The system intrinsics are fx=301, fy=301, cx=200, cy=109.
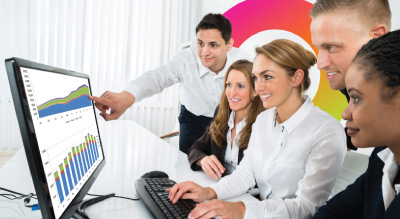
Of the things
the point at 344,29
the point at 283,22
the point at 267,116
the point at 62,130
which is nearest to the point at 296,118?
the point at 267,116

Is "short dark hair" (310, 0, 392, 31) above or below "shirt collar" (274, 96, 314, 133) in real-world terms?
above

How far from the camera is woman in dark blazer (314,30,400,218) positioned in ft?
1.94

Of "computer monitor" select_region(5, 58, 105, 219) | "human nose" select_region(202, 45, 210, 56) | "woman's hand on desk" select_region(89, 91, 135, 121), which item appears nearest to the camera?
"computer monitor" select_region(5, 58, 105, 219)

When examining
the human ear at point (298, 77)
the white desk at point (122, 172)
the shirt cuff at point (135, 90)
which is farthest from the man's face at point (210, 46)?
the human ear at point (298, 77)

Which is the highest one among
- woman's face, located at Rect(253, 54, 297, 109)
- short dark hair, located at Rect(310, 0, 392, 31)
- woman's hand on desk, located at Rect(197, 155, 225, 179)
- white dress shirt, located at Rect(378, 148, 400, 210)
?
short dark hair, located at Rect(310, 0, 392, 31)

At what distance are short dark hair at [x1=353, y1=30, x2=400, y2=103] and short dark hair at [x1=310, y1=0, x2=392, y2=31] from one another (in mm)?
500

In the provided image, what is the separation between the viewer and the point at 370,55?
2.11ft

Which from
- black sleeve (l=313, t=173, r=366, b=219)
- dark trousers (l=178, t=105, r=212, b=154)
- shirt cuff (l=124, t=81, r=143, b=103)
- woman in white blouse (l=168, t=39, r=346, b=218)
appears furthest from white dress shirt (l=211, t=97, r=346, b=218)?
dark trousers (l=178, t=105, r=212, b=154)

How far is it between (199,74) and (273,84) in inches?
43.5

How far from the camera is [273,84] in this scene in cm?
125

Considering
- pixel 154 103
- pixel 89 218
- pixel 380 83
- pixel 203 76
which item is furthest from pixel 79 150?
pixel 154 103

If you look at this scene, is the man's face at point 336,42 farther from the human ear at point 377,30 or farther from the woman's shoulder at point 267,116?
the woman's shoulder at point 267,116

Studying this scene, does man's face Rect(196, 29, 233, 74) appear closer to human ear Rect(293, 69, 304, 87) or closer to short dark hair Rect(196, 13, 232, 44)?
short dark hair Rect(196, 13, 232, 44)

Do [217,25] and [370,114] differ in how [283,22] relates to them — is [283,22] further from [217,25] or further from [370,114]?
[370,114]
